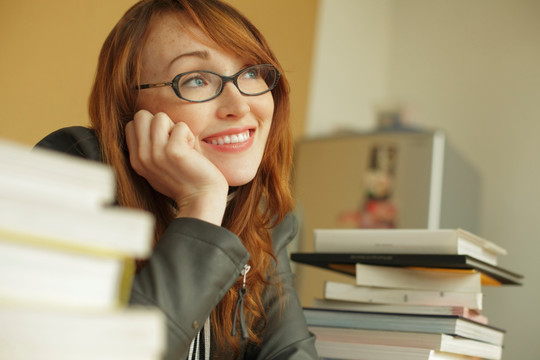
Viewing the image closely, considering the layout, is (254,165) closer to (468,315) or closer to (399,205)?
(468,315)

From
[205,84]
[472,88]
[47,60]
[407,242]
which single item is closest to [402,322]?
[407,242]

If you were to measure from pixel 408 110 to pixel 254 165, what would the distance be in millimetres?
2340

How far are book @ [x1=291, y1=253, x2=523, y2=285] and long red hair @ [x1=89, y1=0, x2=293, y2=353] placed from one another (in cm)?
10

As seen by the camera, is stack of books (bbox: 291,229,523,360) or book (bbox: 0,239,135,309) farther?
stack of books (bbox: 291,229,523,360)

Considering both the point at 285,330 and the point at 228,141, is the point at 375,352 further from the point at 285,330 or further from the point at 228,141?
the point at 228,141

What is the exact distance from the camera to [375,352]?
1071mm

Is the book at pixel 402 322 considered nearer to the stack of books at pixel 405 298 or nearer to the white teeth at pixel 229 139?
the stack of books at pixel 405 298

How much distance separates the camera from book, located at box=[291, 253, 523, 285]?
1062mm

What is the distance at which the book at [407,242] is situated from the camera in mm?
1083

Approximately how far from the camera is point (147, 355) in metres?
0.39

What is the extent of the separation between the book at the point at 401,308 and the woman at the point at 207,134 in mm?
66

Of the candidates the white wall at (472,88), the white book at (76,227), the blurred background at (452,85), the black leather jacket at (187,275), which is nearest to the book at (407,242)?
the black leather jacket at (187,275)

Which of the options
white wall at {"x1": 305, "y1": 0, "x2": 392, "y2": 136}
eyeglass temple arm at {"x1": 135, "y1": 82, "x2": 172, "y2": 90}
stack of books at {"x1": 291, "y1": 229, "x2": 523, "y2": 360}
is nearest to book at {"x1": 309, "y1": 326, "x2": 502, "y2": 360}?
stack of books at {"x1": 291, "y1": 229, "x2": 523, "y2": 360}

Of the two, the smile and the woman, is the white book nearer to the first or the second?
the woman
